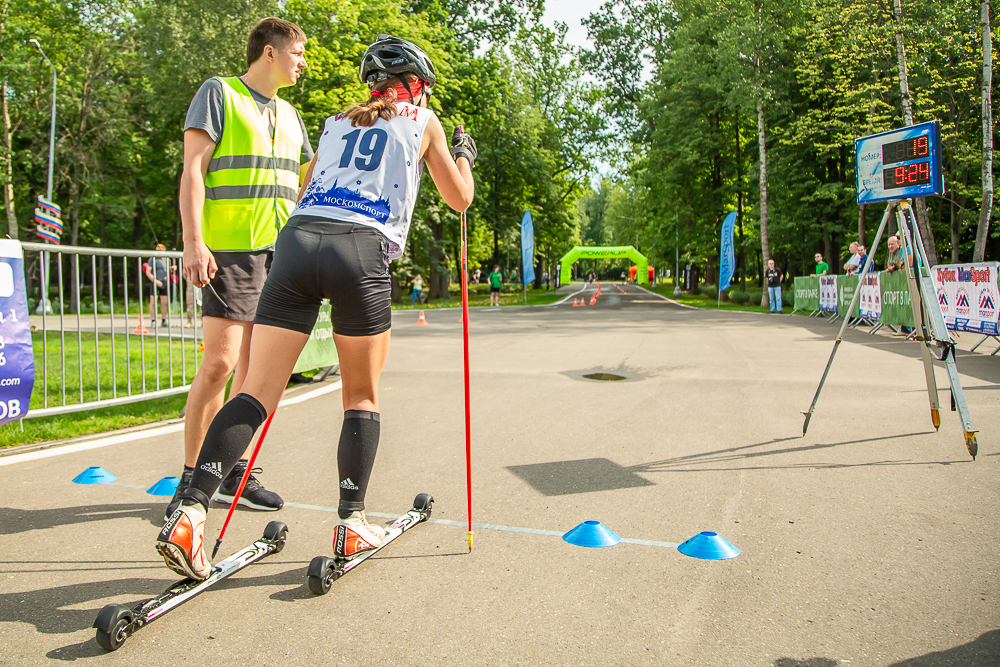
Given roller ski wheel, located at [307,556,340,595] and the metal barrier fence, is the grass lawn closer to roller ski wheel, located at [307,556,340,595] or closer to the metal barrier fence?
the metal barrier fence

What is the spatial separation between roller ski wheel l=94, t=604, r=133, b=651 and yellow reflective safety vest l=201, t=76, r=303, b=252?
1.77 meters

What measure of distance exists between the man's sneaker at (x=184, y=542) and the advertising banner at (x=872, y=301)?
1588cm

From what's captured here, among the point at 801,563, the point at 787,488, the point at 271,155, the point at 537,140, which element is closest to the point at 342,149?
the point at 271,155

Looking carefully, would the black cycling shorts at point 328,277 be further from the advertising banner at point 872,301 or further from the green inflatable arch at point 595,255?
the green inflatable arch at point 595,255

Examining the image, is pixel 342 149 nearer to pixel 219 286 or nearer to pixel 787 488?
pixel 219 286

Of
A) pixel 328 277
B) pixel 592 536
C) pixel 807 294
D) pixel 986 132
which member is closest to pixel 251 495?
pixel 328 277

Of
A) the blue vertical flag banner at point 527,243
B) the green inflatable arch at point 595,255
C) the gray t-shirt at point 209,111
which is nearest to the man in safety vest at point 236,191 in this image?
the gray t-shirt at point 209,111

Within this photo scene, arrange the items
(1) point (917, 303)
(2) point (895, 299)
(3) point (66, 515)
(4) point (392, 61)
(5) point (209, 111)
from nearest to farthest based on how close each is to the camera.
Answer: (4) point (392, 61) < (5) point (209, 111) < (3) point (66, 515) < (1) point (917, 303) < (2) point (895, 299)

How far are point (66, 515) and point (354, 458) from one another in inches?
68.0

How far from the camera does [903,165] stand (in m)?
5.05

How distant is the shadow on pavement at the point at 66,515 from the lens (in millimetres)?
3496

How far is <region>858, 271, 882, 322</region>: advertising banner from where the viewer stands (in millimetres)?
15914

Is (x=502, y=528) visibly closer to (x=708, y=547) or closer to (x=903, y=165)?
(x=708, y=547)

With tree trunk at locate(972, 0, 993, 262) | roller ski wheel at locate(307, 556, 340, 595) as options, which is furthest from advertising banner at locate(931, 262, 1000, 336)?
roller ski wheel at locate(307, 556, 340, 595)
